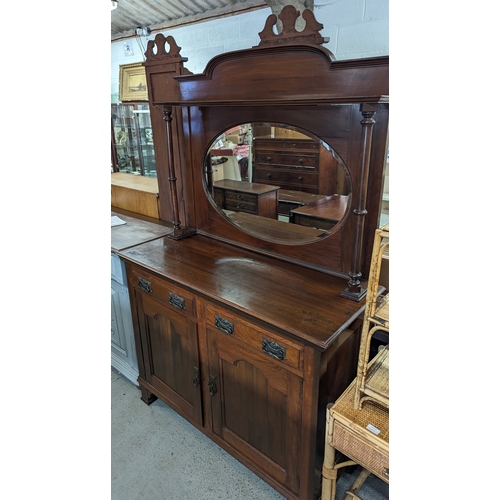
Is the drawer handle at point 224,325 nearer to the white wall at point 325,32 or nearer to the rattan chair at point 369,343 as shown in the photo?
the rattan chair at point 369,343

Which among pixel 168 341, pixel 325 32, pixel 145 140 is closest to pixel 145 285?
pixel 168 341

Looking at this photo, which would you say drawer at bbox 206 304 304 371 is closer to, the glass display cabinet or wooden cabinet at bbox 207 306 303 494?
wooden cabinet at bbox 207 306 303 494

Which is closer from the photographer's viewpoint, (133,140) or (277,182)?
(277,182)

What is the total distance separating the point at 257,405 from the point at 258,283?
477 millimetres

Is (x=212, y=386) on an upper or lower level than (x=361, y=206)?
lower

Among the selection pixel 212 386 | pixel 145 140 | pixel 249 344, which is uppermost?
pixel 145 140

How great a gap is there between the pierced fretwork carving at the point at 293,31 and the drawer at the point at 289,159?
0.40m

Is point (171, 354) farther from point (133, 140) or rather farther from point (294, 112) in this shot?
point (133, 140)

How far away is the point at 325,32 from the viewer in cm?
203
